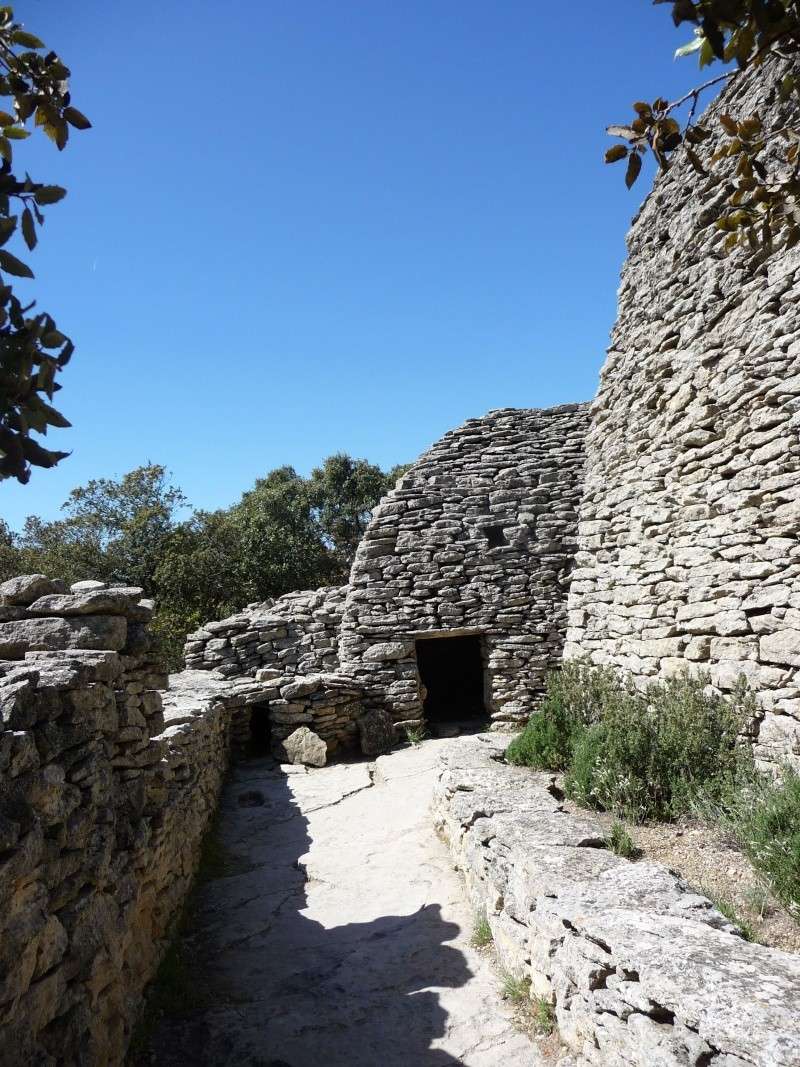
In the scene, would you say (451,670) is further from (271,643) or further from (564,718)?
(564,718)

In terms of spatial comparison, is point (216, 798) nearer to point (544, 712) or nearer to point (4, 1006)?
point (544, 712)

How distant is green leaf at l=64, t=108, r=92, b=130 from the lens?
236 cm

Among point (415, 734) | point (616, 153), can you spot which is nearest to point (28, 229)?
point (616, 153)

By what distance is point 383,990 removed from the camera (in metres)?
3.98

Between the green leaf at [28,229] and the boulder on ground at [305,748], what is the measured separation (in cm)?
842

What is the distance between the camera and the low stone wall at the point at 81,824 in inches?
96.9

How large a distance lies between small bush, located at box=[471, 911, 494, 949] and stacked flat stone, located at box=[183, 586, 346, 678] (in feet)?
23.7

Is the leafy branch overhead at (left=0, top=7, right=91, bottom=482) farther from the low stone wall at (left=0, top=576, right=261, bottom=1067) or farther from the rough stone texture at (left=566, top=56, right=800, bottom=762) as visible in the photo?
the rough stone texture at (left=566, top=56, right=800, bottom=762)

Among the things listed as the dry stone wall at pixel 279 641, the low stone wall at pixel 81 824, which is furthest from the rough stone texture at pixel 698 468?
the low stone wall at pixel 81 824

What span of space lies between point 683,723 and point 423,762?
14.8ft

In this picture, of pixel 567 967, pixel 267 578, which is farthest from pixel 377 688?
pixel 267 578

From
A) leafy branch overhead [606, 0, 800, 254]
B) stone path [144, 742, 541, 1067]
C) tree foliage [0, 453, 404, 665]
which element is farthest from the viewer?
tree foliage [0, 453, 404, 665]

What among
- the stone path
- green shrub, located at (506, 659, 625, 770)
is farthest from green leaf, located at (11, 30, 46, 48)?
green shrub, located at (506, 659, 625, 770)

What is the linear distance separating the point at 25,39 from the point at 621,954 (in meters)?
3.88
